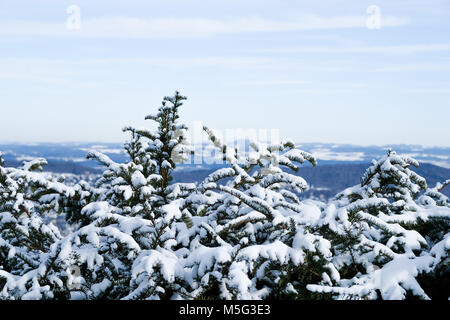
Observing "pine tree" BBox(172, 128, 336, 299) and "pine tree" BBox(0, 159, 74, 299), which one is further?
"pine tree" BBox(0, 159, 74, 299)

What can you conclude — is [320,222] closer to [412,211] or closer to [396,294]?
[396,294]

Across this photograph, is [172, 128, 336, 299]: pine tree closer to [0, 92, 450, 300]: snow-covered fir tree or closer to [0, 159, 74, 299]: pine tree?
[0, 92, 450, 300]: snow-covered fir tree

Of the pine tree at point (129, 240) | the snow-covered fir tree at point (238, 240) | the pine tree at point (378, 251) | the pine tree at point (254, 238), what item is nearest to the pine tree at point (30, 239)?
the snow-covered fir tree at point (238, 240)

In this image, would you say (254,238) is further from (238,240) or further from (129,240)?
(129,240)

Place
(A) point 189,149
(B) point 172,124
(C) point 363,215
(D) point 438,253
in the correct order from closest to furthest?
(D) point 438,253 → (C) point 363,215 → (A) point 189,149 → (B) point 172,124

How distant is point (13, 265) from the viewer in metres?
4.18

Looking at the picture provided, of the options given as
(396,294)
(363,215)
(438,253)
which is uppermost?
(363,215)

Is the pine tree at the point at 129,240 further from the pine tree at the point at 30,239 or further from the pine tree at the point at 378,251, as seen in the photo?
the pine tree at the point at 378,251

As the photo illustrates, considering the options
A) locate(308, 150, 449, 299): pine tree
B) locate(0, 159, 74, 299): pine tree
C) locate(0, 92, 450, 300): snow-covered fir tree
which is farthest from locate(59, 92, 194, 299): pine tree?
locate(308, 150, 449, 299): pine tree

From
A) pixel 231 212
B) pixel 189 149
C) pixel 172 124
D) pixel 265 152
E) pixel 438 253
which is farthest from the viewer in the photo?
pixel 172 124

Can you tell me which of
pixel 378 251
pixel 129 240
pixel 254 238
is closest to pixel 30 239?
pixel 129 240

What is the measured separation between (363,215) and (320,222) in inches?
12.8

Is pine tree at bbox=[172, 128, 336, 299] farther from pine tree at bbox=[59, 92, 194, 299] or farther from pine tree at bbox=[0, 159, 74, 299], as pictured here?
pine tree at bbox=[0, 159, 74, 299]
